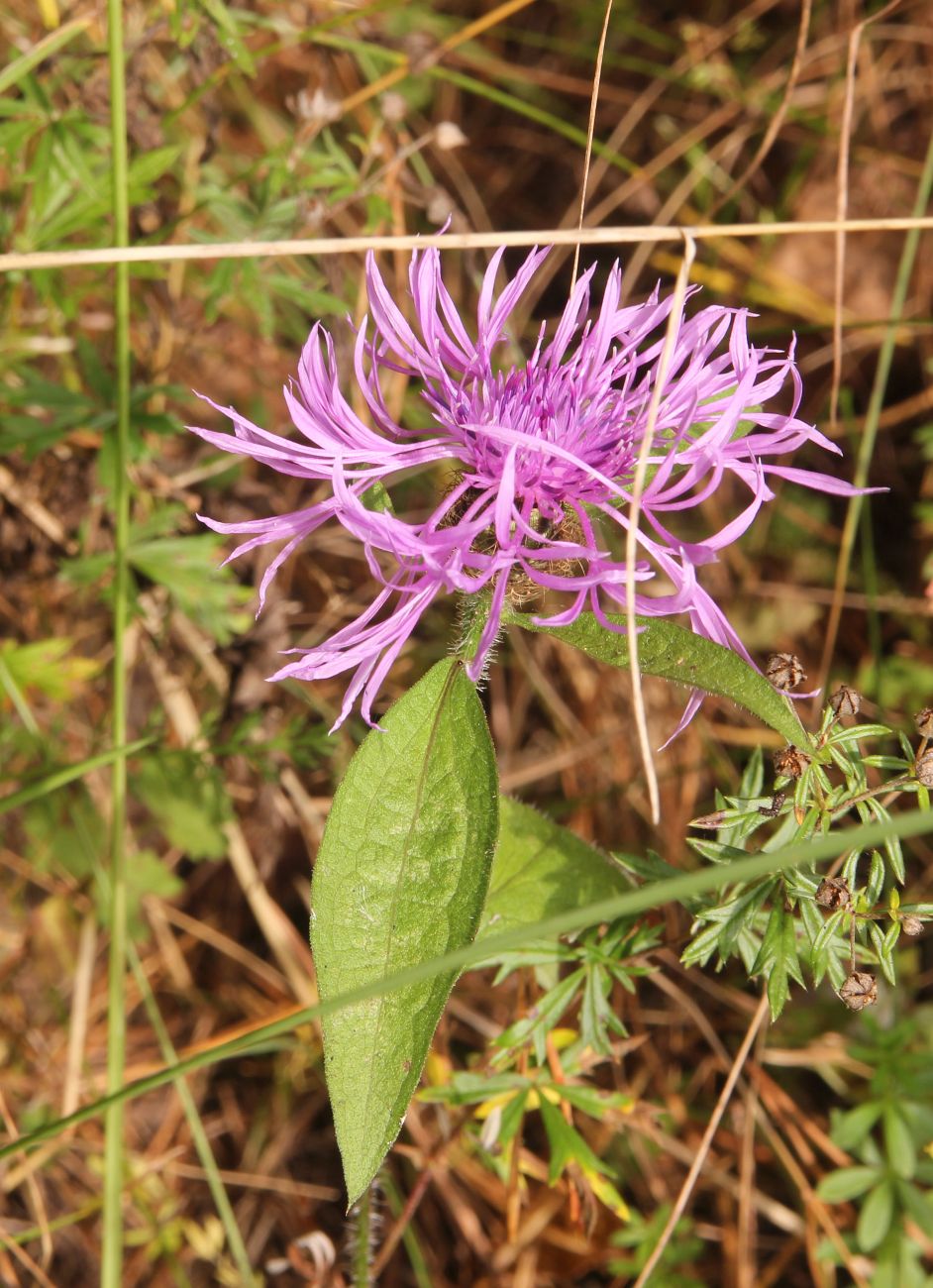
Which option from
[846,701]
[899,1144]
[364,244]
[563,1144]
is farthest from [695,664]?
[899,1144]

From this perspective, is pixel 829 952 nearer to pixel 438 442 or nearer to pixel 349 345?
pixel 438 442

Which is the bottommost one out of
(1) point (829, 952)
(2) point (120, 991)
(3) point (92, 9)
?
(2) point (120, 991)

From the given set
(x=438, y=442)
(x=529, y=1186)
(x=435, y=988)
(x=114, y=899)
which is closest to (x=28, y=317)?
(x=114, y=899)

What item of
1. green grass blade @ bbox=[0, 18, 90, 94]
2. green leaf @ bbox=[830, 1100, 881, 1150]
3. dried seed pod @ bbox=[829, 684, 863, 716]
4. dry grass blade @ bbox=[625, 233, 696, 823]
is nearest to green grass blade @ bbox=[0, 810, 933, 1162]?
dry grass blade @ bbox=[625, 233, 696, 823]

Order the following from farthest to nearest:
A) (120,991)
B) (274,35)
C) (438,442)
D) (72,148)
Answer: (274,35), (72,148), (120,991), (438,442)

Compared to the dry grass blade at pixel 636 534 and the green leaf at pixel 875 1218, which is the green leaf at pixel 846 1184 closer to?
the green leaf at pixel 875 1218

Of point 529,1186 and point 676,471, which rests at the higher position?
point 676,471

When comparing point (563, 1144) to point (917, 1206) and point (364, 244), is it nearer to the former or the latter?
point (917, 1206)
